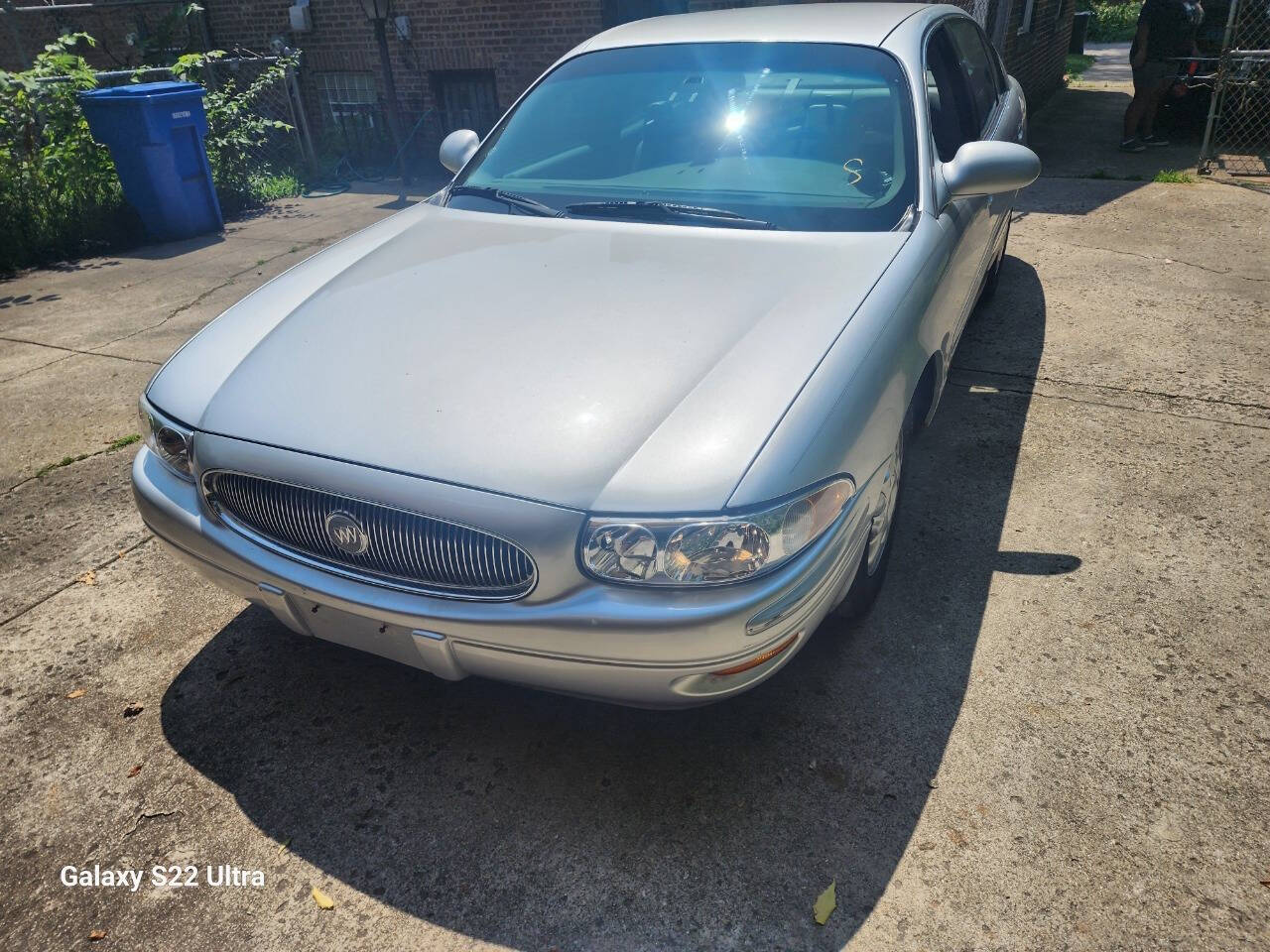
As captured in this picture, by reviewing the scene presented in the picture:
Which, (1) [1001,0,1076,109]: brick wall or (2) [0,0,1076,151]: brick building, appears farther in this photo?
(1) [1001,0,1076,109]: brick wall

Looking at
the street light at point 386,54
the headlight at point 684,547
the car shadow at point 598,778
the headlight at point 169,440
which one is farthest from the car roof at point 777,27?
the street light at point 386,54

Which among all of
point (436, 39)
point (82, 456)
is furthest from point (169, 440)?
point (436, 39)

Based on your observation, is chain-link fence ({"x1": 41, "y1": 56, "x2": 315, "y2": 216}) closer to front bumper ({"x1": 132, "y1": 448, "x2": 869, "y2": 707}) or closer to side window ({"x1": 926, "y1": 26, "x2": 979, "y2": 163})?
side window ({"x1": 926, "y1": 26, "x2": 979, "y2": 163})

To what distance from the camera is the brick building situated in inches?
373

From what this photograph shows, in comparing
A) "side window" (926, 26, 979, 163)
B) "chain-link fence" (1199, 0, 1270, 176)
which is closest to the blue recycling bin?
"side window" (926, 26, 979, 163)

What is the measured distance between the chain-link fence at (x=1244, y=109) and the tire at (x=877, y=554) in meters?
7.42

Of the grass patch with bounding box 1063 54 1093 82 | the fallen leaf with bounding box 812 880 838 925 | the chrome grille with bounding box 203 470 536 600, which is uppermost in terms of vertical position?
the chrome grille with bounding box 203 470 536 600

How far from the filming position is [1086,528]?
3.41 m

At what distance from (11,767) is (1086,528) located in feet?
11.8

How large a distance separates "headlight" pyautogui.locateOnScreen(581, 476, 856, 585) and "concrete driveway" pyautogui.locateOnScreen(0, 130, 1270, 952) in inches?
29.1

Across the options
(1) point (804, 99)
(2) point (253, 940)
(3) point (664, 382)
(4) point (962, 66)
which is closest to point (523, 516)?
(3) point (664, 382)

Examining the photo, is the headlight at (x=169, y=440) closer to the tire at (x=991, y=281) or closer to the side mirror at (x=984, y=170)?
the side mirror at (x=984, y=170)

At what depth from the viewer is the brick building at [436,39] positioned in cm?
948

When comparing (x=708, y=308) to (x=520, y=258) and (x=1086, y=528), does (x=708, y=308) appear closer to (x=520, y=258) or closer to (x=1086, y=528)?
(x=520, y=258)
